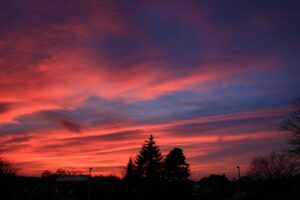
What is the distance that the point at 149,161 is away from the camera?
8375cm

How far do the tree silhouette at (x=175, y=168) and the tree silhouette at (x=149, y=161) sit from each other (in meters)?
2.09

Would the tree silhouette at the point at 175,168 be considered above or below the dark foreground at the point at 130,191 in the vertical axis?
above

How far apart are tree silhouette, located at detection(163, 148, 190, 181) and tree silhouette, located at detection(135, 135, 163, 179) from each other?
209 cm

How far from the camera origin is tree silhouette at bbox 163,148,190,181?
81.1 metres

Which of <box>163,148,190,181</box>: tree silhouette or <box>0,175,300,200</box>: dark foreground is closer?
<box>0,175,300,200</box>: dark foreground

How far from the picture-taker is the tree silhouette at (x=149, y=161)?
Result: 82.4 meters

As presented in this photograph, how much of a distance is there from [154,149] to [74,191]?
19596mm

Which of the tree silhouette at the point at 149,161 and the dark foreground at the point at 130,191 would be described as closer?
the dark foreground at the point at 130,191

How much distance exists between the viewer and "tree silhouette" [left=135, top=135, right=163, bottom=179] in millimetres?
82438

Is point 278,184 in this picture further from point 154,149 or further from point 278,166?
point 278,166

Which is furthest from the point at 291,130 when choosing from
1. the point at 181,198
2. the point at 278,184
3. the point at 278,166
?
the point at 278,166

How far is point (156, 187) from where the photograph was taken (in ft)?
213

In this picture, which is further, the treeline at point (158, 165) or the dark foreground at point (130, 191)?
the treeline at point (158, 165)

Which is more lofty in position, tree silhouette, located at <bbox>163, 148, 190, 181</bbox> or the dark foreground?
tree silhouette, located at <bbox>163, 148, 190, 181</bbox>
